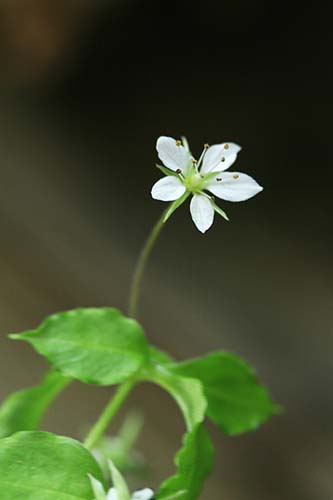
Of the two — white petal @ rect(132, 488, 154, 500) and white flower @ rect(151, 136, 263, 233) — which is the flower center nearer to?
white flower @ rect(151, 136, 263, 233)

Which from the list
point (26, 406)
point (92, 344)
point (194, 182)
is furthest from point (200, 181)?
point (26, 406)

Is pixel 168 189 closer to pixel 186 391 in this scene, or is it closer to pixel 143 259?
pixel 143 259

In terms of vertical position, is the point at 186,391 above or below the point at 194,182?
below

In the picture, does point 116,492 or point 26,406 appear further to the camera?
point 26,406

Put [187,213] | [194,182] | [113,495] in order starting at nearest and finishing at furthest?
[113,495]
[194,182]
[187,213]

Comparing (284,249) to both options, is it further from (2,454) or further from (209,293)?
(2,454)

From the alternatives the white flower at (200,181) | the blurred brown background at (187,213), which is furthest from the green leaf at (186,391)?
the blurred brown background at (187,213)

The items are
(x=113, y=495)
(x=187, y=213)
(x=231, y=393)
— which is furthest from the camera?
(x=187, y=213)
